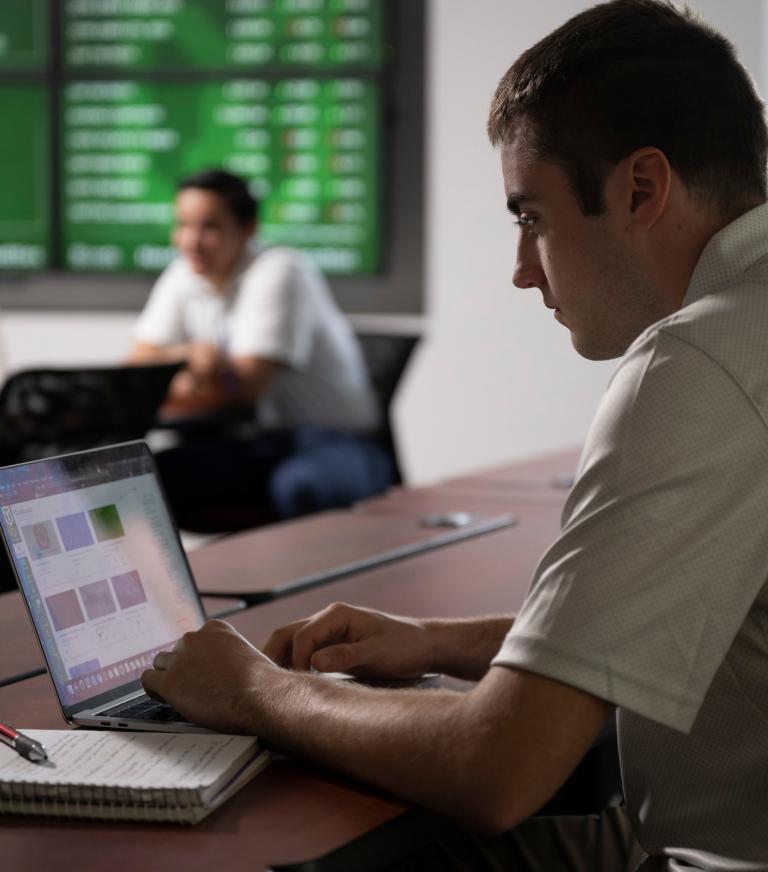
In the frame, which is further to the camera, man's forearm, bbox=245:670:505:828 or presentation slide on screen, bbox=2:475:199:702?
presentation slide on screen, bbox=2:475:199:702

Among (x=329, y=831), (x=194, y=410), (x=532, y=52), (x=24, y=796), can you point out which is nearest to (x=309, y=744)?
(x=329, y=831)

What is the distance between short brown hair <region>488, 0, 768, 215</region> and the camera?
1.18m

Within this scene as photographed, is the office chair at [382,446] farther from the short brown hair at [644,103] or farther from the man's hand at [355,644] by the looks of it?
the short brown hair at [644,103]

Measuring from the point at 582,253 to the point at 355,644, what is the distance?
1.42 ft

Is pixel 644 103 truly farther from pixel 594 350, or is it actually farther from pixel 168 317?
pixel 168 317

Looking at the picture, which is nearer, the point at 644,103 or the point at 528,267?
the point at 644,103

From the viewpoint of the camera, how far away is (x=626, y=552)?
1023 millimetres

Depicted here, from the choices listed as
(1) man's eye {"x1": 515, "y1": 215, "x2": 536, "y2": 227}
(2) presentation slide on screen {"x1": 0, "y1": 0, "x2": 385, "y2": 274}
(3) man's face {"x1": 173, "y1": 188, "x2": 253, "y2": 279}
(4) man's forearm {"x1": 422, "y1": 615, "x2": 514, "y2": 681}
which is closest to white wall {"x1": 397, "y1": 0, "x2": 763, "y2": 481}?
(2) presentation slide on screen {"x1": 0, "y1": 0, "x2": 385, "y2": 274}

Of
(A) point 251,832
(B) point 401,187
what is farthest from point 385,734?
(B) point 401,187

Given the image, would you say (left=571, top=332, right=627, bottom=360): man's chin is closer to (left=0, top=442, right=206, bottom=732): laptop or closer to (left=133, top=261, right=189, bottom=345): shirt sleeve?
(left=0, top=442, right=206, bottom=732): laptop

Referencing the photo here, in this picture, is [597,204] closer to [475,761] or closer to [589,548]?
[589,548]

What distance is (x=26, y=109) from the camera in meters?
5.50

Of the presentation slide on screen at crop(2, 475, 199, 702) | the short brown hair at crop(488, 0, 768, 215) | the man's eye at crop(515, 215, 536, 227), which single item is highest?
the short brown hair at crop(488, 0, 768, 215)

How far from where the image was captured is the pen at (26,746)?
1.09m
